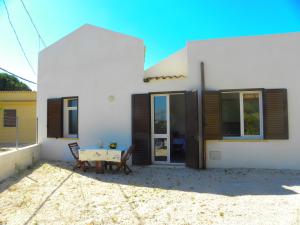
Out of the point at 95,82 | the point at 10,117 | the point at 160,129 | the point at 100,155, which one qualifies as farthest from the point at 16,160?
the point at 10,117

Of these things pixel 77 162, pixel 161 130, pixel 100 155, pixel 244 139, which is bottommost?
pixel 77 162

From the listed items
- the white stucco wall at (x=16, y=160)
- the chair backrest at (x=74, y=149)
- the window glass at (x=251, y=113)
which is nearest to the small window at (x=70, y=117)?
the chair backrest at (x=74, y=149)

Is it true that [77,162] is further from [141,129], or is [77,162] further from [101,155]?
[141,129]

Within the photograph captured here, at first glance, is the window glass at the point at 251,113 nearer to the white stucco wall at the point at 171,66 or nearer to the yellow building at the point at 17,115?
the white stucco wall at the point at 171,66

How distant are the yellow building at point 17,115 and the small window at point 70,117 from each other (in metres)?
8.56

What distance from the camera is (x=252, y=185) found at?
19.5 ft

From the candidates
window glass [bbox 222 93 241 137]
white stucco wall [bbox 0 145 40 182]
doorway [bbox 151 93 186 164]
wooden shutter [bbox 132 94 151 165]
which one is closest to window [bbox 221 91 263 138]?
window glass [bbox 222 93 241 137]

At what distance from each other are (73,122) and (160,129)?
12.4 feet

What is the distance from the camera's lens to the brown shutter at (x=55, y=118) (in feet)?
31.1

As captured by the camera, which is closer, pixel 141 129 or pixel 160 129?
pixel 141 129

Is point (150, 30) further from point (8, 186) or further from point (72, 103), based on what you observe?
point (8, 186)

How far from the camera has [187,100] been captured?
8031mm

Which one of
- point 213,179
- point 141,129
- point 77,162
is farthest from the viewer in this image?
point 141,129

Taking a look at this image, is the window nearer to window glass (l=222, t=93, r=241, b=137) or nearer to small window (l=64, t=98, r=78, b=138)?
window glass (l=222, t=93, r=241, b=137)
